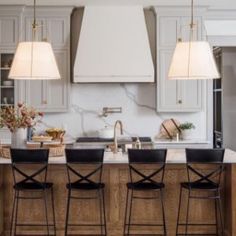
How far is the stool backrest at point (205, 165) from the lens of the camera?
13.3 ft

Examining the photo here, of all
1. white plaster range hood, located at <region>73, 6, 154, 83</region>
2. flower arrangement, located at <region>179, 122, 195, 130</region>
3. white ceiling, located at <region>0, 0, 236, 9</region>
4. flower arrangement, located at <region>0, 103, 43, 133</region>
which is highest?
white ceiling, located at <region>0, 0, 236, 9</region>

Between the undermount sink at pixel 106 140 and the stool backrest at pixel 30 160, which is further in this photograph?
the undermount sink at pixel 106 140

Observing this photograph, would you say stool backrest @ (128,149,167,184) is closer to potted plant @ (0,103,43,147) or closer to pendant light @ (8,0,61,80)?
pendant light @ (8,0,61,80)

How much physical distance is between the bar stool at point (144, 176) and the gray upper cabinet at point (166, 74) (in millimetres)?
2068

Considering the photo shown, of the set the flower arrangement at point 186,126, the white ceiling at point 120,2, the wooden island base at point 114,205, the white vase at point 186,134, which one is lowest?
the wooden island base at point 114,205

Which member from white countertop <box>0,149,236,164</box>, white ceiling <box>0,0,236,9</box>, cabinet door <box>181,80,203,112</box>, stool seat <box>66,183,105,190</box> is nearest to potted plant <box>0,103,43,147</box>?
white countertop <box>0,149,236,164</box>

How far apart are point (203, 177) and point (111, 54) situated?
8.73ft

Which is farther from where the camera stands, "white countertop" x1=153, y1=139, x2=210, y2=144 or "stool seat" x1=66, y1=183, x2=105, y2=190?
"white countertop" x1=153, y1=139, x2=210, y2=144

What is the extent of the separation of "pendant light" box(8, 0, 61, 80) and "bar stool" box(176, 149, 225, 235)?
1.54 metres

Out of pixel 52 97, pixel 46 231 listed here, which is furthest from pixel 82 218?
pixel 52 97

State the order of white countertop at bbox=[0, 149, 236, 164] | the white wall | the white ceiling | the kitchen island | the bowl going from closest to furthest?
white countertop at bbox=[0, 149, 236, 164], the kitchen island, the white ceiling, the bowl, the white wall

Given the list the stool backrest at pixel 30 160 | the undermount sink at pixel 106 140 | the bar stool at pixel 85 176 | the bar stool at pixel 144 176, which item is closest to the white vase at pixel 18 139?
the stool backrest at pixel 30 160

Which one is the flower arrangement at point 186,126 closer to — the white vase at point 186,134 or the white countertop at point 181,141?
the white vase at point 186,134

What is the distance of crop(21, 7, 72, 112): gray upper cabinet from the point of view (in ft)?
20.6
